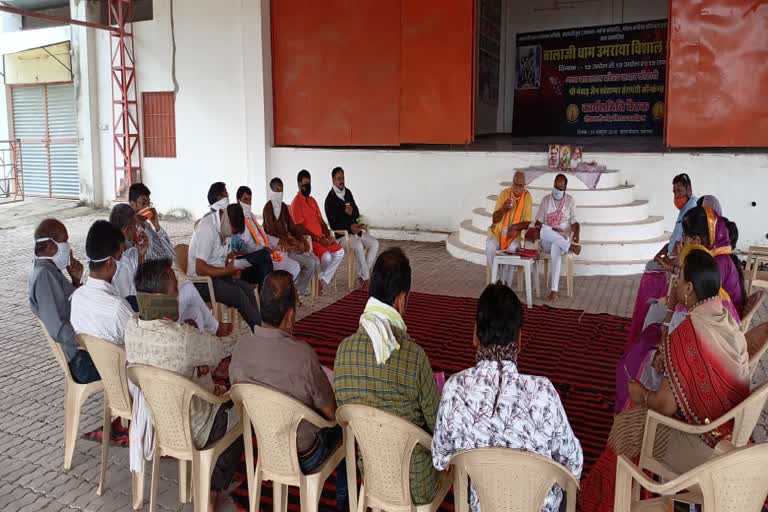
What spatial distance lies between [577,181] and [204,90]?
269 inches

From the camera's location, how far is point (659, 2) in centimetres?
1300

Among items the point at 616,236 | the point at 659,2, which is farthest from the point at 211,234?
the point at 659,2

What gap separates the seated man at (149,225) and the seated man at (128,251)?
0.25 feet

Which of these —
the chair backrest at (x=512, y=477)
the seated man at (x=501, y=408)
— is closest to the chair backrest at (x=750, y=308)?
the seated man at (x=501, y=408)

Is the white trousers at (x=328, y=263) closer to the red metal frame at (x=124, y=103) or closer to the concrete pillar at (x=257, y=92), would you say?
the concrete pillar at (x=257, y=92)

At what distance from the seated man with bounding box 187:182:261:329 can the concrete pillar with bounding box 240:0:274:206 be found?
610cm

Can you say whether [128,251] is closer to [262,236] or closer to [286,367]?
[262,236]

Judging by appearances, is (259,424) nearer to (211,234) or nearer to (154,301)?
(154,301)

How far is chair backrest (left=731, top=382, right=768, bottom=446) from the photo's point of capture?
2.41 metres

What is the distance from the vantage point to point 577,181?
332 inches

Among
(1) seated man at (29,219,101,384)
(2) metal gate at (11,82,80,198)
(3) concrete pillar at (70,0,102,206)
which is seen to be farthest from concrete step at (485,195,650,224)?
(2) metal gate at (11,82,80,198)

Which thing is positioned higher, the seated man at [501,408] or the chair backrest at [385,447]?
the seated man at [501,408]

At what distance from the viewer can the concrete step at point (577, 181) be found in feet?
27.5

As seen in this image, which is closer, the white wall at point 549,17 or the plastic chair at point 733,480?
the plastic chair at point 733,480
